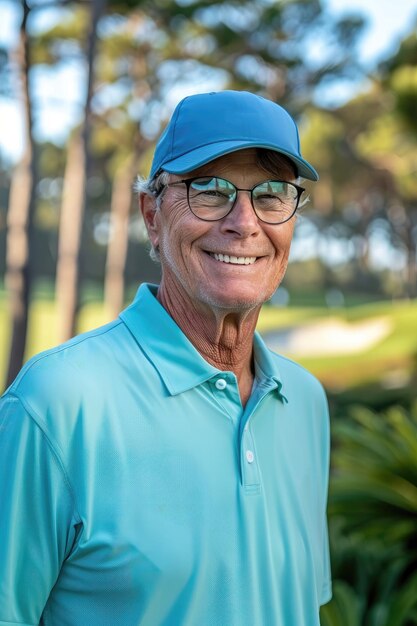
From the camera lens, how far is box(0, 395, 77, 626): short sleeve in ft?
4.88

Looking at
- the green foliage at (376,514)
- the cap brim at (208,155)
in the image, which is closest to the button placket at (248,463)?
the cap brim at (208,155)

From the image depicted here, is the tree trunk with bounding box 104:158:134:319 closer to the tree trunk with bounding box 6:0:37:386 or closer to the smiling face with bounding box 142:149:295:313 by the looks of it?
the tree trunk with bounding box 6:0:37:386

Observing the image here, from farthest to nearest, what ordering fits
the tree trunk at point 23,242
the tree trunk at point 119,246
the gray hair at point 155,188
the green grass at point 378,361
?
1. the tree trunk at point 119,246
2. the green grass at point 378,361
3. the tree trunk at point 23,242
4. the gray hair at point 155,188

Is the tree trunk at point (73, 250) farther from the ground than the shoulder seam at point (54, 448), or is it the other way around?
the shoulder seam at point (54, 448)

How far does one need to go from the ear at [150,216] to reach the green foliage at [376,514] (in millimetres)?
A: 2475

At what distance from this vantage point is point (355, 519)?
509 centimetres

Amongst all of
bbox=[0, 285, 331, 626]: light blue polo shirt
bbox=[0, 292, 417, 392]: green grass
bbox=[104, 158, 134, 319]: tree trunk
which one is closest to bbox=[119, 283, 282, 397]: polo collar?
bbox=[0, 285, 331, 626]: light blue polo shirt

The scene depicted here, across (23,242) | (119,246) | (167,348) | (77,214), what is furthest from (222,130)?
(119,246)

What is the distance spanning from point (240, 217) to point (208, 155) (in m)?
0.14

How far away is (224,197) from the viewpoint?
5.53ft

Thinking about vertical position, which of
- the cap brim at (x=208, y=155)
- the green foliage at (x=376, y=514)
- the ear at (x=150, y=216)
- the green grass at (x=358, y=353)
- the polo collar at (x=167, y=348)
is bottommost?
the green grass at (x=358, y=353)

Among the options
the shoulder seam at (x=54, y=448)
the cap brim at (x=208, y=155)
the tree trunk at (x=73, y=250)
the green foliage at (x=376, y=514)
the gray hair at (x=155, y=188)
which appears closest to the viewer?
the shoulder seam at (x=54, y=448)

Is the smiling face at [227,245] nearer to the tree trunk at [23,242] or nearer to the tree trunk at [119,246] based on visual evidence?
the tree trunk at [23,242]

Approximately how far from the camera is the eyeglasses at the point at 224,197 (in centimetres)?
168
